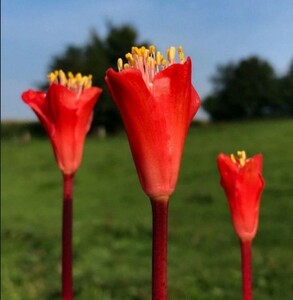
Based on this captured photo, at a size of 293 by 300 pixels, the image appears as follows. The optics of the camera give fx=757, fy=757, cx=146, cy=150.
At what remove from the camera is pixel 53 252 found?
4.47 m

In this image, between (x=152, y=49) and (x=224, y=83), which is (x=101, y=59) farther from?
(x=152, y=49)

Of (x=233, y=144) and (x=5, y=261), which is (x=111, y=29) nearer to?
(x=233, y=144)

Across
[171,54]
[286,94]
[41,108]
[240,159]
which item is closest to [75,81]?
[41,108]

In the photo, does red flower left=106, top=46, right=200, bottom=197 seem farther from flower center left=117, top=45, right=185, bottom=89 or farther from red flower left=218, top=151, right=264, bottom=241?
red flower left=218, top=151, right=264, bottom=241

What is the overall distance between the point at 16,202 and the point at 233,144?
369 cm

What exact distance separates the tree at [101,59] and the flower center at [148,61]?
1409 centimetres

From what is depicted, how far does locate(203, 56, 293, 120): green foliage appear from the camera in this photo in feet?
41.3

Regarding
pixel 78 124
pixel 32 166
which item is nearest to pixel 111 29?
pixel 32 166

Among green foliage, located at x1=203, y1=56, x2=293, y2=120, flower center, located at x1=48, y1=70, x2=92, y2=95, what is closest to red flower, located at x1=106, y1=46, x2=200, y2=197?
flower center, located at x1=48, y1=70, x2=92, y2=95

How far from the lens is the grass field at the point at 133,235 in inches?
138

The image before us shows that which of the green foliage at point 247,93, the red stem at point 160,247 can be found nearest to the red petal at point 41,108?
the red stem at point 160,247

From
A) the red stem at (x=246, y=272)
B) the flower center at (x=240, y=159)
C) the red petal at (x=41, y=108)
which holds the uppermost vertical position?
the red petal at (x=41, y=108)

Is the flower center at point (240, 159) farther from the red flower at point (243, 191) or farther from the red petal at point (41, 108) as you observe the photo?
the red petal at point (41, 108)

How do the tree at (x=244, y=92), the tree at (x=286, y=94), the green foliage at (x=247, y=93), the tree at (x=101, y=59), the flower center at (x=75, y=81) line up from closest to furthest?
the flower center at (x=75, y=81)
the tree at (x=286, y=94)
the green foliage at (x=247, y=93)
the tree at (x=244, y=92)
the tree at (x=101, y=59)
